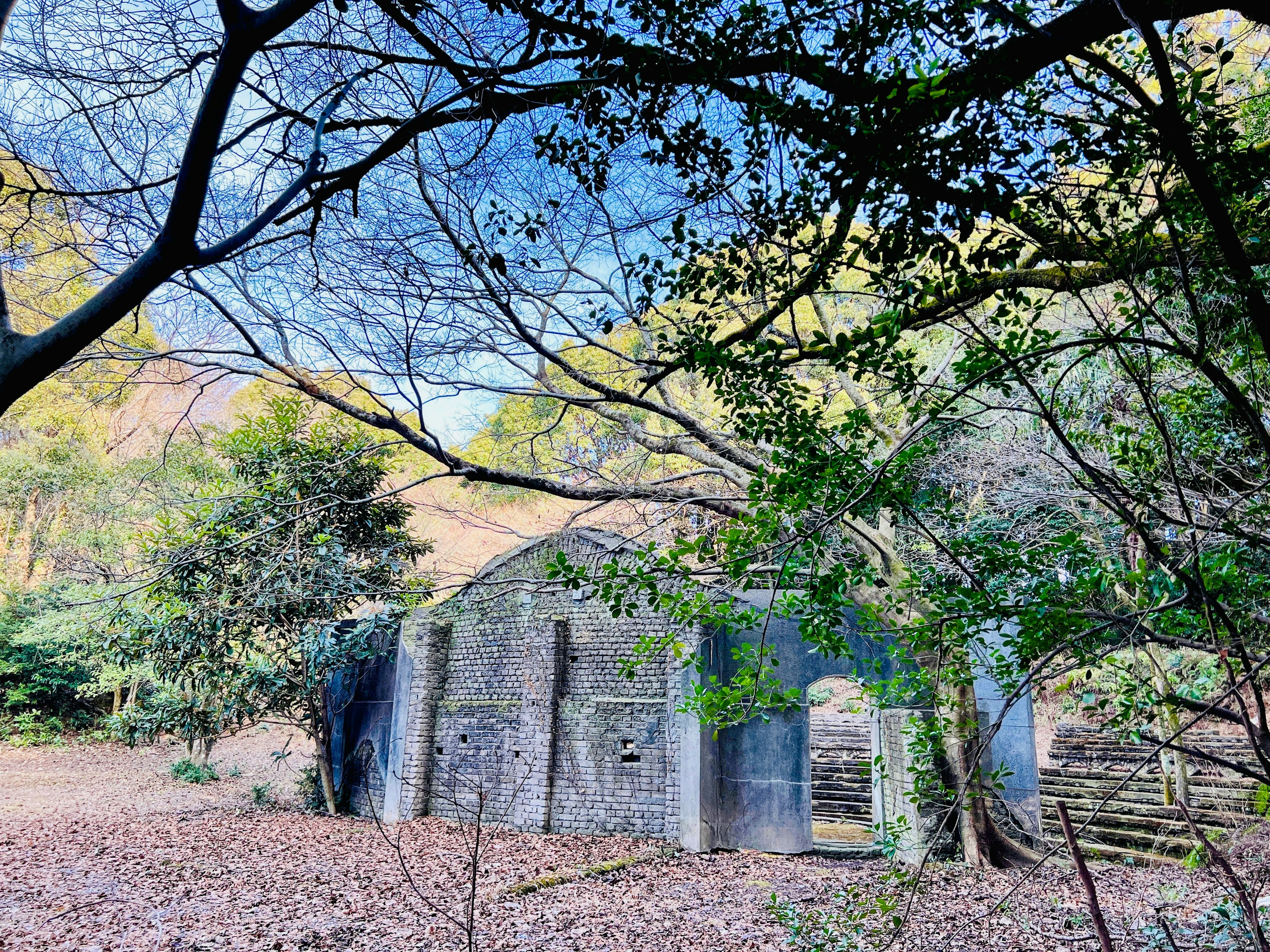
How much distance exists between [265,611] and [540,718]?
4.48 meters

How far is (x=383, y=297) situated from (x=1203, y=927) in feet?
25.1

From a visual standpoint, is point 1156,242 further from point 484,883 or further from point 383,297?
point 484,883

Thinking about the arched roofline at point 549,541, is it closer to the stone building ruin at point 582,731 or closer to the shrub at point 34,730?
the stone building ruin at point 582,731

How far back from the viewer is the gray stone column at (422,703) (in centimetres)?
1145

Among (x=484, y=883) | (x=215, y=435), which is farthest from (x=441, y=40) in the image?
(x=215, y=435)

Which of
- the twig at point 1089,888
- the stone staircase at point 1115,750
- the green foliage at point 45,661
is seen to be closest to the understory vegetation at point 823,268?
the twig at point 1089,888

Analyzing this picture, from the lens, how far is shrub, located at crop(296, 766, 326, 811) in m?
12.3

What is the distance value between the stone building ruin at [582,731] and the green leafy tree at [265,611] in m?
0.78

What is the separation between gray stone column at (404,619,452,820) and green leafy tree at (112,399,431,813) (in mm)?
572

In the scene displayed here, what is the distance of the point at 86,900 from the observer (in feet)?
22.9

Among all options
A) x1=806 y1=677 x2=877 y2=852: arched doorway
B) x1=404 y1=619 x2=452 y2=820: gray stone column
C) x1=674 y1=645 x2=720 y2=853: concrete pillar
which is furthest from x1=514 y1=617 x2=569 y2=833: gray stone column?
x1=806 y1=677 x2=877 y2=852: arched doorway

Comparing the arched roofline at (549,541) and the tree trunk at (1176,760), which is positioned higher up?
the arched roofline at (549,541)

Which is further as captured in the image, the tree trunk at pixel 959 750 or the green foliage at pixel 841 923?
the tree trunk at pixel 959 750

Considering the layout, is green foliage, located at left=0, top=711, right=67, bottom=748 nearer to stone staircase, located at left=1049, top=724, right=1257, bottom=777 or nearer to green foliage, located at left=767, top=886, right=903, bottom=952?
green foliage, located at left=767, top=886, right=903, bottom=952
